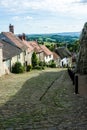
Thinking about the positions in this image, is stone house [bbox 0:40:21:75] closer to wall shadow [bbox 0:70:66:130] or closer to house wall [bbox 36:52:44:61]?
house wall [bbox 36:52:44:61]

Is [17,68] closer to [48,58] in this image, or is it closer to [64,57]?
[48,58]

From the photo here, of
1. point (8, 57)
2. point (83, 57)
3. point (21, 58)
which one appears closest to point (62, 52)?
point (21, 58)

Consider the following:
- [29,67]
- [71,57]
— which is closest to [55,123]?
[29,67]

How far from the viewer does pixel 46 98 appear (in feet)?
76.3

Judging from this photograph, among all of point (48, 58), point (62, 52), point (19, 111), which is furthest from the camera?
point (62, 52)

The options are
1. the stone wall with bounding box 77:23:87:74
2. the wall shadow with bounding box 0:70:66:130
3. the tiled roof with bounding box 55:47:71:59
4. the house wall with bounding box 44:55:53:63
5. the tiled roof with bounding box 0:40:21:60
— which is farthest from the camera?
the tiled roof with bounding box 55:47:71:59

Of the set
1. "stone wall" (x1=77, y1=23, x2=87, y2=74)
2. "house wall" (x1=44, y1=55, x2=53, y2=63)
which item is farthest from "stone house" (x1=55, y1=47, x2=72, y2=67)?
"stone wall" (x1=77, y1=23, x2=87, y2=74)

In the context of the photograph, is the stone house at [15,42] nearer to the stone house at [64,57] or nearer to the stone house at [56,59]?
the stone house at [56,59]

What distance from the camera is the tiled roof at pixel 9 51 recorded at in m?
51.2

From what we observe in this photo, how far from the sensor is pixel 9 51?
54.4 metres

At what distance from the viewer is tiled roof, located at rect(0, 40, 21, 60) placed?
51.2 m

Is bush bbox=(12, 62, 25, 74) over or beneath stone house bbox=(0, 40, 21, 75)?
beneath

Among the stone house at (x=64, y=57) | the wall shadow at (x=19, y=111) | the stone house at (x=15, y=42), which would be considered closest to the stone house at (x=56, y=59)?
the stone house at (x=64, y=57)

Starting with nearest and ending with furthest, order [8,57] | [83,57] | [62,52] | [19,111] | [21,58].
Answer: [19,111] < [83,57] < [8,57] < [21,58] < [62,52]
